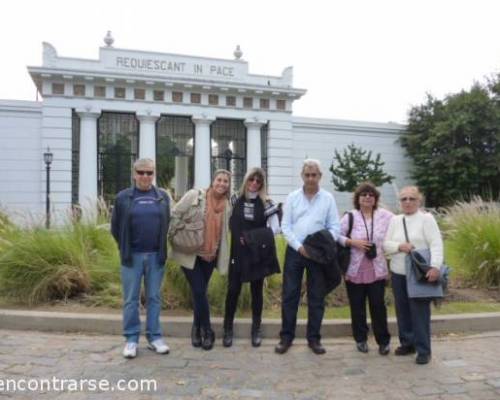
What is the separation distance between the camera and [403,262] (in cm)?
440

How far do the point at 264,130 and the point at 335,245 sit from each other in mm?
19327

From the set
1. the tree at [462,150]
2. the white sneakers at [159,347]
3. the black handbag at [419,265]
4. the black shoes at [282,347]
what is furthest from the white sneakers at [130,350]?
the tree at [462,150]

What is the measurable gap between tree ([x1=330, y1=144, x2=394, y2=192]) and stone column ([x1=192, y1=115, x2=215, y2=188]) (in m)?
6.04

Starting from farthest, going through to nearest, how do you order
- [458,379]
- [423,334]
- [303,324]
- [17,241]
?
[17,241]
[303,324]
[423,334]
[458,379]

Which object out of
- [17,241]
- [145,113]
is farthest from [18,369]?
[145,113]

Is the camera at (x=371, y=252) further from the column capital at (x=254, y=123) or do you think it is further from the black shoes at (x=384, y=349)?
the column capital at (x=254, y=123)

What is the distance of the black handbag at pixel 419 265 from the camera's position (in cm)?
420

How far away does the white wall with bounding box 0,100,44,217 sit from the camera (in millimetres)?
19891

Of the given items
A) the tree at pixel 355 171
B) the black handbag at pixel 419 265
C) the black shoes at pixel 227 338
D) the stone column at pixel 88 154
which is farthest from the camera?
the tree at pixel 355 171

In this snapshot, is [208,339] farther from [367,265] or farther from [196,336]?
[367,265]

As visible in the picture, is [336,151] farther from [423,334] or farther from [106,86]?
[423,334]

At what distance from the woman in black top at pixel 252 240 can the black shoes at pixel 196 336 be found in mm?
266

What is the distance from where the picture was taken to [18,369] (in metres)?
3.96

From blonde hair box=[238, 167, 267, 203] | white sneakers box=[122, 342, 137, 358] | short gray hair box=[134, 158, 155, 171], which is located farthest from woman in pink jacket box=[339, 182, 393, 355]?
white sneakers box=[122, 342, 137, 358]
